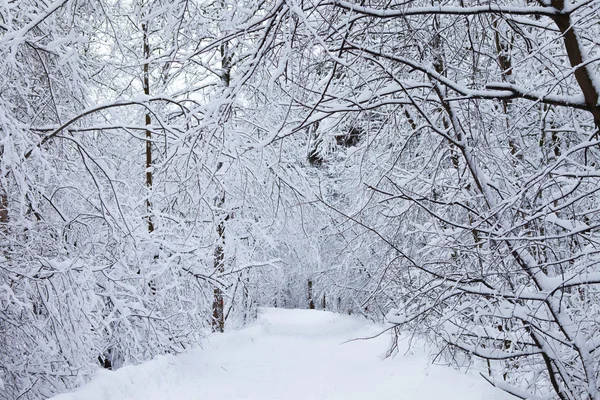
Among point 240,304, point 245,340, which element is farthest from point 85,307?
point 240,304

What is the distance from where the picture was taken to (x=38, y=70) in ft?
19.4

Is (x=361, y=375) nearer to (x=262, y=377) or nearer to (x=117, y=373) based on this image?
(x=262, y=377)

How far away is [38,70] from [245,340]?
858cm

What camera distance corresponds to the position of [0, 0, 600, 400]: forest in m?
2.72

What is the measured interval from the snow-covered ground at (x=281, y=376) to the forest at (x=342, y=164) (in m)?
0.44

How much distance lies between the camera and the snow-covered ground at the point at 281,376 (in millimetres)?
6223

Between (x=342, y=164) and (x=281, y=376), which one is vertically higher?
(x=342, y=164)

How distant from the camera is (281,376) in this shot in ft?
29.3

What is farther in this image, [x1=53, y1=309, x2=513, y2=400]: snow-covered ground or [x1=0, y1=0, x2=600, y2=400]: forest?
[x1=53, y1=309, x2=513, y2=400]: snow-covered ground

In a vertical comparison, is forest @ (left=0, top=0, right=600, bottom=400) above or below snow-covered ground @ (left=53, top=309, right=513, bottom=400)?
above

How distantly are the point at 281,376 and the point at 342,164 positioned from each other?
4.43m

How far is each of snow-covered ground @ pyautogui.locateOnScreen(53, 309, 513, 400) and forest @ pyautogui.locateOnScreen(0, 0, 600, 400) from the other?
0.44m

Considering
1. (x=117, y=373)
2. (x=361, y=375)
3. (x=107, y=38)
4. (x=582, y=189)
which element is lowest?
(x=361, y=375)

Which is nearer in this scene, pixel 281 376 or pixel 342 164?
pixel 342 164
